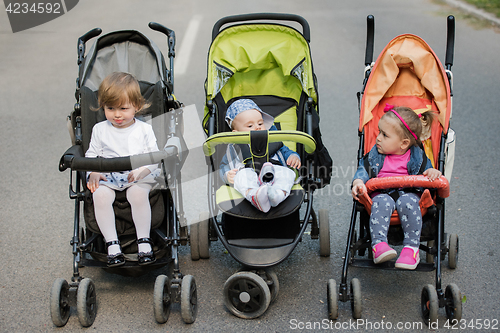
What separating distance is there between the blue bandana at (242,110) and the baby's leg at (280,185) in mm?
573

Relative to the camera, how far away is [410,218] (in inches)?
129

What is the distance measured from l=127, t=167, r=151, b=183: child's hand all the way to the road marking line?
188 inches

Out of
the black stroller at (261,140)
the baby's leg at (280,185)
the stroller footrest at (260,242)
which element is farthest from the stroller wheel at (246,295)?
the baby's leg at (280,185)

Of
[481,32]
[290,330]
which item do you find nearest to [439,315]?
[290,330]

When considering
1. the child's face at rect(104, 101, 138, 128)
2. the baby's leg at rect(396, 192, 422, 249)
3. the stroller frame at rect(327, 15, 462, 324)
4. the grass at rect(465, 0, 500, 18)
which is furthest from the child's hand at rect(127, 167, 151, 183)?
the grass at rect(465, 0, 500, 18)

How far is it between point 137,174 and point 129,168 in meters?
0.28

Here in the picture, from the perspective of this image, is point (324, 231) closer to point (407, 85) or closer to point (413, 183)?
point (413, 183)

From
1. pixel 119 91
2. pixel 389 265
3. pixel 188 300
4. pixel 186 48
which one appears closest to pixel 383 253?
pixel 389 265

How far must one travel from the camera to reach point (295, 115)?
14.0 feet

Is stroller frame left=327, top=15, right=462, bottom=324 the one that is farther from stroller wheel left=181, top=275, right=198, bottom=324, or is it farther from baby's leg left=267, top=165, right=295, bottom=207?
stroller wheel left=181, top=275, right=198, bottom=324

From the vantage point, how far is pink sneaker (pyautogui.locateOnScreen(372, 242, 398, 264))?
3207 millimetres

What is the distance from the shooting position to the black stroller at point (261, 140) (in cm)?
332

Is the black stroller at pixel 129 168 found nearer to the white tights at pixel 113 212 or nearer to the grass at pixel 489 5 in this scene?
the white tights at pixel 113 212

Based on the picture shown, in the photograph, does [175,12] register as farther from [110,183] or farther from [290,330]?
[290,330]
